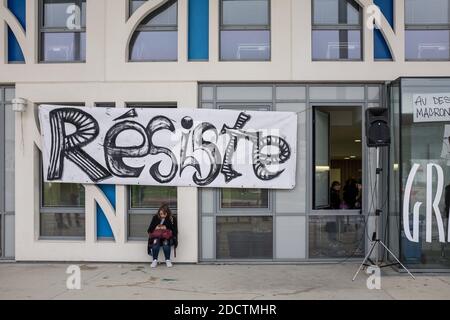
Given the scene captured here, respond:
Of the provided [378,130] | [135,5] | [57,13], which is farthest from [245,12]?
[57,13]

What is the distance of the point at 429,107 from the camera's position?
357 inches

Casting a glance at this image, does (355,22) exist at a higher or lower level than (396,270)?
higher

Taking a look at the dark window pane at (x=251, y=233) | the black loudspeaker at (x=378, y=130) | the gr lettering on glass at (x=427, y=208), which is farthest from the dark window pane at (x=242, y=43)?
the gr lettering on glass at (x=427, y=208)

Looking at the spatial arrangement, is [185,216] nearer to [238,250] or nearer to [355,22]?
[238,250]

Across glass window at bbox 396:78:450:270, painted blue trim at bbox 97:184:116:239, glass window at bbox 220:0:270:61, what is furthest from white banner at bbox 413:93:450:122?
painted blue trim at bbox 97:184:116:239

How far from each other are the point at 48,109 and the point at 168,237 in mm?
3595

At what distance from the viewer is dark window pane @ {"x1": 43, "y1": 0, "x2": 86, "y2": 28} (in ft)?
33.0

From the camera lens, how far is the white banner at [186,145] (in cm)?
961

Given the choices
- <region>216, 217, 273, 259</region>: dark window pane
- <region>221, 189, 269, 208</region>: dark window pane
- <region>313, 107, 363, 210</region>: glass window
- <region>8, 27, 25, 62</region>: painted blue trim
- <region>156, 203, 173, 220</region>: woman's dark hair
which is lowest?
<region>216, 217, 273, 259</region>: dark window pane

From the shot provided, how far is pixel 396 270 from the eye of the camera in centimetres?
896

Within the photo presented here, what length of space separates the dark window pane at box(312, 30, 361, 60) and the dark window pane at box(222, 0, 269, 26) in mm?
1145

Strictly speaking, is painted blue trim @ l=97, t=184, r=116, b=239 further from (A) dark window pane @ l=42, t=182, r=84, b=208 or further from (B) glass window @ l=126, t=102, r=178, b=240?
(A) dark window pane @ l=42, t=182, r=84, b=208

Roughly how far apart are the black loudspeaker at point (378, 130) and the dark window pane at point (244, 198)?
2379 mm

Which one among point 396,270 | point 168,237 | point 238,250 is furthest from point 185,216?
point 396,270
